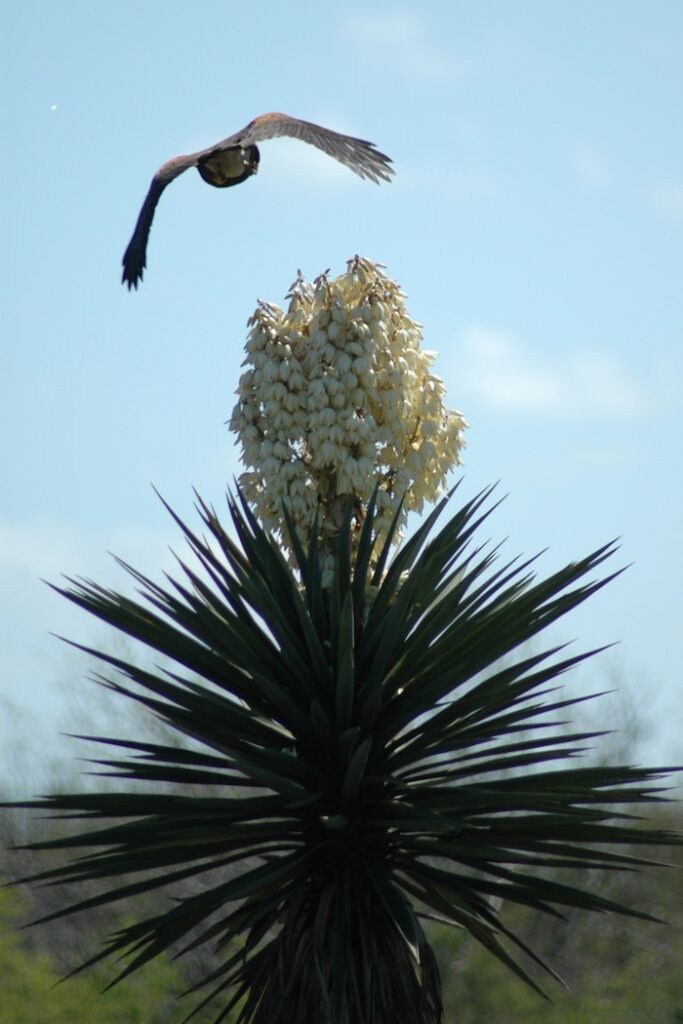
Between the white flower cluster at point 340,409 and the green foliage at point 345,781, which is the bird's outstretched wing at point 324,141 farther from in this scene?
the green foliage at point 345,781

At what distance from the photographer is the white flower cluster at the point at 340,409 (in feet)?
22.5

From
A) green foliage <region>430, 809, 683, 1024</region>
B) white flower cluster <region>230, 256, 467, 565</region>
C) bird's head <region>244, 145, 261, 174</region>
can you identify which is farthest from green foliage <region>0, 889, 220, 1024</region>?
white flower cluster <region>230, 256, 467, 565</region>

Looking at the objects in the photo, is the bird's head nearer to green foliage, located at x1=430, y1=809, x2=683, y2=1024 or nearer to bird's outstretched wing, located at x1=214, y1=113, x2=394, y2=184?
bird's outstretched wing, located at x1=214, y1=113, x2=394, y2=184

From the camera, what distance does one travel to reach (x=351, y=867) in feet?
21.7

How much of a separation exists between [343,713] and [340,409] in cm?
131

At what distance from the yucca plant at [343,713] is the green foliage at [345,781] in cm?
1

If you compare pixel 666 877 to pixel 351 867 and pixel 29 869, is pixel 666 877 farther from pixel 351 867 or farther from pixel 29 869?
pixel 351 867

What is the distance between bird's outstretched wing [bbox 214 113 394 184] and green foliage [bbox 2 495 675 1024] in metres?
2.11

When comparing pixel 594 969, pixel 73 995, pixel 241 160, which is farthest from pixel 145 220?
pixel 594 969

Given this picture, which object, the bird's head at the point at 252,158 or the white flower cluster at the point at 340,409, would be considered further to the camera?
the bird's head at the point at 252,158

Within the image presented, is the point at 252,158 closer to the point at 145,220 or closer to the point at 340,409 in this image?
the point at 145,220

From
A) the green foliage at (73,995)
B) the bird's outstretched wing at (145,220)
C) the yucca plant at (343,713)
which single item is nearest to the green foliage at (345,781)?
the yucca plant at (343,713)

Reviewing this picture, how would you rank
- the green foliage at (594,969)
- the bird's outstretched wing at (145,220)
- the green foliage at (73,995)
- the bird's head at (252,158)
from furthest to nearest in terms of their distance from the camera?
the green foliage at (594,969), the green foliage at (73,995), the bird's head at (252,158), the bird's outstretched wing at (145,220)

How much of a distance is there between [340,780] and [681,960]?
9944mm
